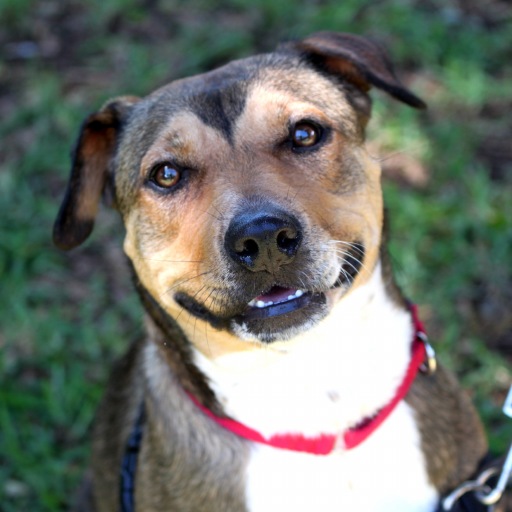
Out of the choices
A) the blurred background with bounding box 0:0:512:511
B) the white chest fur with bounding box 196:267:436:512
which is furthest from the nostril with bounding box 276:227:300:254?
the blurred background with bounding box 0:0:512:511

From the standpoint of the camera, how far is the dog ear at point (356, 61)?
3328mm

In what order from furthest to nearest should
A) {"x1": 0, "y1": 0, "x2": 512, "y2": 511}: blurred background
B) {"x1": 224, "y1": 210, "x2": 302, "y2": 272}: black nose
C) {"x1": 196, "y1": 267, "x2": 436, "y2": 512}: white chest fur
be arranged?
{"x1": 0, "y1": 0, "x2": 512, "y2": 511}: blurred background
{"x1": 196, "y1": 267, "x2": 436, "y2": 512}: white chest fur
{"x1": 224, "y1": 210, "x2": 302, "y2": 272}: black nose

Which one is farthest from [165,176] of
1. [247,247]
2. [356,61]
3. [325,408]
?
[325,408]

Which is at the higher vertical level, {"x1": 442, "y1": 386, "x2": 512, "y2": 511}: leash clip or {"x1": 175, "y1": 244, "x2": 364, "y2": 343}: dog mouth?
{"x1": 175, "y1": 244, "x2": 364, "y2": 343}: dog mouth

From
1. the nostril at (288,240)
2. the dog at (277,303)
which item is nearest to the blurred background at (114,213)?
the dog at (277,303)

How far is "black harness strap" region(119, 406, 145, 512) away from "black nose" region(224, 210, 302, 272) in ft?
4.00

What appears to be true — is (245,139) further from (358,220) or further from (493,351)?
(493,351)

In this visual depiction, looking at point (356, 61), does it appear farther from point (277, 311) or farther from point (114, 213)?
point (114, 213)

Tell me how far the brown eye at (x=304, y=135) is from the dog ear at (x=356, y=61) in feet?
1.20

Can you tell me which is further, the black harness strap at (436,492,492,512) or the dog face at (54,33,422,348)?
the black harness strap at (436,492,492,512)

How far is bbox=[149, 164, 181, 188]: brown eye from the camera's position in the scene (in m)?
3.26

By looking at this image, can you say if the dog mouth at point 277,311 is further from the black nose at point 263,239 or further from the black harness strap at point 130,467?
the black harness strap at point 130,467

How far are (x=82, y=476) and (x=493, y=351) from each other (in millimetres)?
2517

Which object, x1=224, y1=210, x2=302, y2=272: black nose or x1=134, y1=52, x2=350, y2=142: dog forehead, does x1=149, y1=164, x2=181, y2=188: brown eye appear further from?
x1=224, y1=210, x2=302, y2=272: black nose
